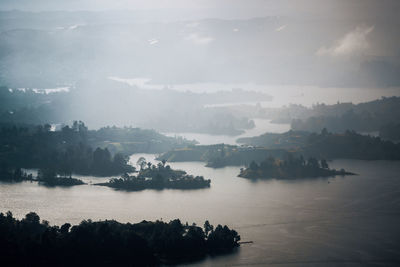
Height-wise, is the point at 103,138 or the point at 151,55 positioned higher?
the point at 151,55

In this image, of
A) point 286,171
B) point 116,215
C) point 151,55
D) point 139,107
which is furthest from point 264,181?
point 151,55

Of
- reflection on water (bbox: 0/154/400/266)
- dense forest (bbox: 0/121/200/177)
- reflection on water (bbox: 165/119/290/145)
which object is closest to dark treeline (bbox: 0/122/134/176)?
dense forest (bbox: 0/121/200/177)

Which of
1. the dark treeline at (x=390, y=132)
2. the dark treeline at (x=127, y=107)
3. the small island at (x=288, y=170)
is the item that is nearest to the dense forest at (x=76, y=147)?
the small island at (x=288, y=170)

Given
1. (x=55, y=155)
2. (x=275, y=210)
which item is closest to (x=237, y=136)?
(x=55, y=155)

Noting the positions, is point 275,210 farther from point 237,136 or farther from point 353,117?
point 353,117

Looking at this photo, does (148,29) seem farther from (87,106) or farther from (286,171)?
(286,171)

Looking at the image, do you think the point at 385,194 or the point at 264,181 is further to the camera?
the point at 264,181
